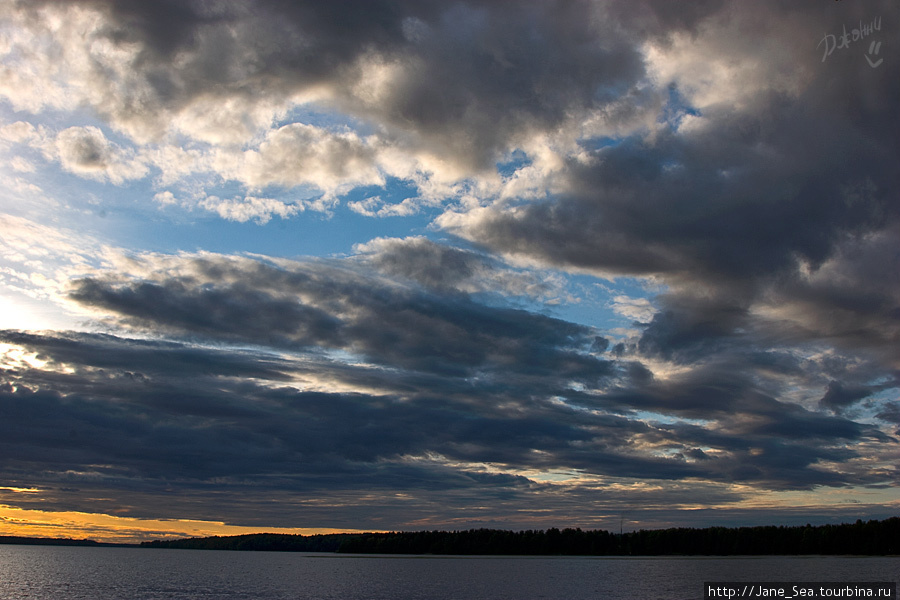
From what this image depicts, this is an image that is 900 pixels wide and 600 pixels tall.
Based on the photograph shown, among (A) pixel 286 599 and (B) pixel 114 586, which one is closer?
(A) pixel 286 599

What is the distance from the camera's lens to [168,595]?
143875mm

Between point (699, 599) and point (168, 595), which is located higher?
point (699, 599)

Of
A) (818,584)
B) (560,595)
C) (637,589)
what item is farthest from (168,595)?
(818,584)

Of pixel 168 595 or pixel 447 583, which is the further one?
pixel 447 583

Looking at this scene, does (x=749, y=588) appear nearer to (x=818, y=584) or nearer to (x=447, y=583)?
(x=818, y=584)

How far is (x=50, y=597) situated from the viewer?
446 feet

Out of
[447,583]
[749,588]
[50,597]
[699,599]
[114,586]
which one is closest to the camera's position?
[699,599]

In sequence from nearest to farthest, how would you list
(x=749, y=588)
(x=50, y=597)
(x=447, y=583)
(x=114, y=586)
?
1. (x=50, y=597)
2. (x=749, y=588)
3. (x=114, y=586)
4. (x=447, y=583)

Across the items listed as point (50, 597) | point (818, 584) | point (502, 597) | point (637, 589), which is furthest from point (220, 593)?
point (818, 584)

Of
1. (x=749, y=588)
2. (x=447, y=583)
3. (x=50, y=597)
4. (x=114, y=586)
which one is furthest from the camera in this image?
(x=447, y=583)

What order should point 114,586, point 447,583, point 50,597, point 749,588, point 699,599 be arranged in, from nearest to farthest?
point 699,599 → point 50,597 → point 749,588 → point 114,586 → point 447,583

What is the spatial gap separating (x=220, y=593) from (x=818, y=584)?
14024cm

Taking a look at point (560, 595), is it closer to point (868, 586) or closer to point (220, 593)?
point (868, 586)

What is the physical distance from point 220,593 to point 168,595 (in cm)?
1209
